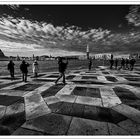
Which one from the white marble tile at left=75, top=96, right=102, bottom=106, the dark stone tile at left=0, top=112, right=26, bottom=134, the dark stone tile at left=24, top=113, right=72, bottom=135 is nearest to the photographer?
the dark stone tile at left=24, top=113, right=72, bottom=135

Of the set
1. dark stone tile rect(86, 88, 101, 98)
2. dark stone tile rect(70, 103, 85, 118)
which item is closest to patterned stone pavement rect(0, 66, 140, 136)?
dark stone tile rect(70, 103, 85, 118)

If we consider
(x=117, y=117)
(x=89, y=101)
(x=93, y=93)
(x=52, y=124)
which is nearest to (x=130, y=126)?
(x=117, y=117)

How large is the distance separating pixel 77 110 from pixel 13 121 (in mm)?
2133

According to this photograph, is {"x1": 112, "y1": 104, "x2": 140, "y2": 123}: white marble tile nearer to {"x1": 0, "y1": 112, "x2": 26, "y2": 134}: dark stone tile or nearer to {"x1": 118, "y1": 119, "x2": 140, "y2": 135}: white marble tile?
{"x1": 118, "y1": 119, "x2": 140, "y2": 135}: white marble tile

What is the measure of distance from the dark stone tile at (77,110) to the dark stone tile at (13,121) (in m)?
1.64

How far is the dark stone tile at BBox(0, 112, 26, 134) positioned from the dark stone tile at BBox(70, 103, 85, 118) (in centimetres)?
164

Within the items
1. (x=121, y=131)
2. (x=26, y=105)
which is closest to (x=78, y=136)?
(x=121, y=131)

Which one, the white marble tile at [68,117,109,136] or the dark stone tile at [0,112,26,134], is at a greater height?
the white marble tile at [68,117,109,136]

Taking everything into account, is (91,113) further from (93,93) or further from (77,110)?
(93,93)

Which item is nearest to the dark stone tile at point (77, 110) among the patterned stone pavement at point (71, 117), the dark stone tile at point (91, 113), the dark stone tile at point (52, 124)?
the patterned stone pavement at point (71, 117)

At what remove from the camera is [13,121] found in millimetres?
2957

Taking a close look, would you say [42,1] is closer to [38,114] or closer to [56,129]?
[38,114]

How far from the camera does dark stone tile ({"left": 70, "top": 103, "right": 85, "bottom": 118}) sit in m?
3.28

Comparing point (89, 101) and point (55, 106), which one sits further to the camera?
point (89, 101)
